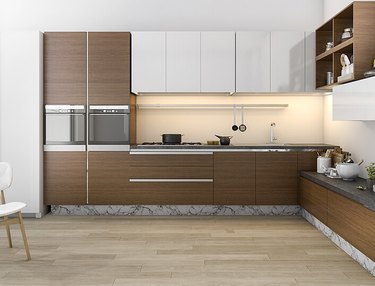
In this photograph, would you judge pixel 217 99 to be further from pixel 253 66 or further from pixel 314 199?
pixel 314 199

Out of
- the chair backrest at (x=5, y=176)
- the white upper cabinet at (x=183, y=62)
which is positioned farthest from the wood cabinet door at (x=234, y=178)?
the chair backrest at (x=5, y=176)

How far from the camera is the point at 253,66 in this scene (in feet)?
19.2

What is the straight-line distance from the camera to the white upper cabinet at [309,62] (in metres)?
5.86

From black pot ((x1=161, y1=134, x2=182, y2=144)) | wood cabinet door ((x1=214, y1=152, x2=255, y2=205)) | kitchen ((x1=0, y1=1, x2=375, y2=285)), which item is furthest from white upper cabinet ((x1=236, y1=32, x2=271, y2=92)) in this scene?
black pot ((x1=161, y1=134, x2=182, y2=144))

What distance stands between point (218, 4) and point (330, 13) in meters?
1.50

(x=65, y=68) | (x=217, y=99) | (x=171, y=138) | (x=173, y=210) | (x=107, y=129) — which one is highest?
(x=65, y=68)

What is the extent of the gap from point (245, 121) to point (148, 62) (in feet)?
5.17

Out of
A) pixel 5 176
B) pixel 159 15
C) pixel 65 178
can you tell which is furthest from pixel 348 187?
pixel 159 15

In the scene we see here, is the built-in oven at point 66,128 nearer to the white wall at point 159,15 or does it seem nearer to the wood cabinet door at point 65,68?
the wood cabinet door at point 65,68

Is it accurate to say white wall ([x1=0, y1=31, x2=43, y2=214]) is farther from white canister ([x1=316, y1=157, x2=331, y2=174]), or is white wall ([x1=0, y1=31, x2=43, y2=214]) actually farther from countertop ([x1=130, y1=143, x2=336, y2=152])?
white canister ([x1=316, y1=157, x2=331, y2=174])

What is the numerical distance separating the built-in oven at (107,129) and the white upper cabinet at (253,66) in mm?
1505

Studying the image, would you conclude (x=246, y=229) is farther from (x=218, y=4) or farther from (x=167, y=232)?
(x=218, y=4)

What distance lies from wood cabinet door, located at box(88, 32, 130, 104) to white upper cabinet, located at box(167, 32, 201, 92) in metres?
0.54

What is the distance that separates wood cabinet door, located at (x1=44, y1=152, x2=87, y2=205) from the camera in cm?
574
